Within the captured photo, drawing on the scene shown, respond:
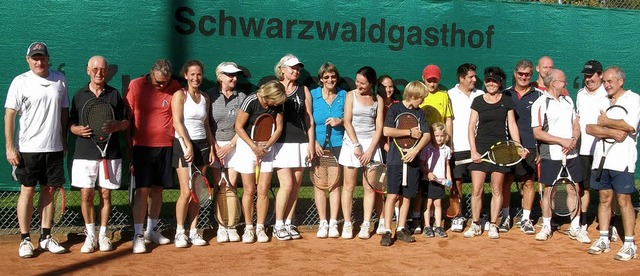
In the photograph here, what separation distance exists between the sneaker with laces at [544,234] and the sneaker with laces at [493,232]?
0.35 m

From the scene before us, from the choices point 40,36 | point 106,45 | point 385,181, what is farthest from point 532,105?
point 40,36

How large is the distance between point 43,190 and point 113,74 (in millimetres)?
1306

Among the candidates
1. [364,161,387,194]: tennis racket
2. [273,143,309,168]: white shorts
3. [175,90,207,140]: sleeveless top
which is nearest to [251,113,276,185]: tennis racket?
[273,143,309,168]: white shorts

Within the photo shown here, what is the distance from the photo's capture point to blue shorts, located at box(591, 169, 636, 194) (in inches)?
244

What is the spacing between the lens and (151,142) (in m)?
6.15

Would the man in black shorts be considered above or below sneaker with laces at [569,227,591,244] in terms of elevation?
above

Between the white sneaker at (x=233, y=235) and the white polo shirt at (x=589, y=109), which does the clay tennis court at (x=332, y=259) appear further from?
the white polo shirt at (x=589, y=109)

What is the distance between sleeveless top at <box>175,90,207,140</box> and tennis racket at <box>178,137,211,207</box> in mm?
125

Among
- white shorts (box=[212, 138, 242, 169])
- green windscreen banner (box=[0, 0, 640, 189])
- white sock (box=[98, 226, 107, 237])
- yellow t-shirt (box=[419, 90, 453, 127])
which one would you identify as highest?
green windscreen banner (box=[0, 0, 640, 189])

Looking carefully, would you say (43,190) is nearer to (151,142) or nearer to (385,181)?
(151,142)

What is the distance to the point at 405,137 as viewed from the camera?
6543mm

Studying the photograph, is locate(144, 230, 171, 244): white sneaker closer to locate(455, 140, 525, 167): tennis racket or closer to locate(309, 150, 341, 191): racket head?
locate(309, 150, 341, 191): racket head

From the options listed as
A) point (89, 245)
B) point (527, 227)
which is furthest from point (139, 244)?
point (527, 227)

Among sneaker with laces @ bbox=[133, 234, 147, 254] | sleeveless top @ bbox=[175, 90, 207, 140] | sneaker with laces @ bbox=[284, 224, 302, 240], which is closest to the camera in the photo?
sneaker with laces @ bbox=[133, 234, 147, 254]
